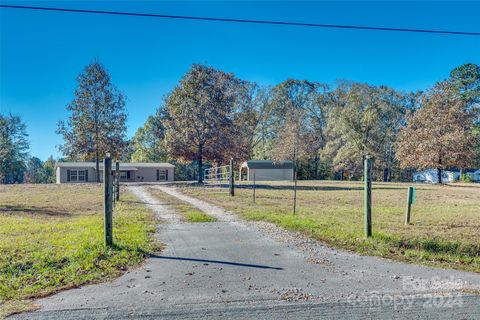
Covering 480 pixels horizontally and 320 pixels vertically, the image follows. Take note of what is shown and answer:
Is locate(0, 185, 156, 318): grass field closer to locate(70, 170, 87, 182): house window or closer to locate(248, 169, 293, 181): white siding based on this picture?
locate(248, 169, 293, 181): white siding

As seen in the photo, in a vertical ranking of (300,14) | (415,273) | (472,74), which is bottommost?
(415,273)

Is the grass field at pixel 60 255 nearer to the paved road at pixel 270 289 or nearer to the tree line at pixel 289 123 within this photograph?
the paved road at pixel 270 289

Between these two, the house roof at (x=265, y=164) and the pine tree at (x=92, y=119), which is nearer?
the pine tree at (x=92, y=119)

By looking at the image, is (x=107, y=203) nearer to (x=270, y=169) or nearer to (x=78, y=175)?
(x=270, y=169)

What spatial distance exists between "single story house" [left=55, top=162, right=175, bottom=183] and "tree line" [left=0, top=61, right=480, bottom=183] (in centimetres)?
689

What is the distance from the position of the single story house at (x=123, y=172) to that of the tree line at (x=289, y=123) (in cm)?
689

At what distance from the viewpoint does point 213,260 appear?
5230mm

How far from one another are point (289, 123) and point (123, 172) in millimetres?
20956

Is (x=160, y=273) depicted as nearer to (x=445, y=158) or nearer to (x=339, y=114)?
(x=445, y=158)

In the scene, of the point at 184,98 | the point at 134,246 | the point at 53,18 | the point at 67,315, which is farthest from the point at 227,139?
the point at 67,315

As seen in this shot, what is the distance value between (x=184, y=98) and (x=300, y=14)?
20.7m

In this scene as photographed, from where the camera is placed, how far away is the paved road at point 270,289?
3414 millimetres

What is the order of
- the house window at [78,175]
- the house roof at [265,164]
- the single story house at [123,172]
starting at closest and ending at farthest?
1. the single story house at [123,172]
2. the house window at [78,175]
3. the house roof at [265,164]

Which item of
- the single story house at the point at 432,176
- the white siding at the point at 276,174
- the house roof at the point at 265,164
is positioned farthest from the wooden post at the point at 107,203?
the single story house at the point at 432,176
